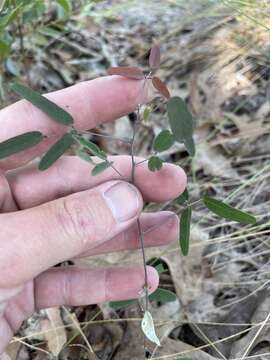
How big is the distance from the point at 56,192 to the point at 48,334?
444mm

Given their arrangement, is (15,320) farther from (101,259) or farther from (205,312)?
(205,312)

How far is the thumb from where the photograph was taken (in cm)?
109

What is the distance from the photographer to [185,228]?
3.89ft

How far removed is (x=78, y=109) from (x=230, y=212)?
445mm

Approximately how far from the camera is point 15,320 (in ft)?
4.78

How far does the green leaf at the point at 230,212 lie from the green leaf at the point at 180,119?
0.18 meters

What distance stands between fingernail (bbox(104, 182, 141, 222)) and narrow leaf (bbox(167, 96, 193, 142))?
0.19m

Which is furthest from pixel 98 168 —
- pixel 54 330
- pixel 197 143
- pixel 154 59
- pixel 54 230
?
pixel 197 143

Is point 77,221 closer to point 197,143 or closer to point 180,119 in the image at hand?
point 180,119

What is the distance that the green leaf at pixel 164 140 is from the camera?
1135 millimetres

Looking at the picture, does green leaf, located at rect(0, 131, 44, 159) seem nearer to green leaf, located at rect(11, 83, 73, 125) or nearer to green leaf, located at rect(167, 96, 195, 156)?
green leaf, located at rect(11, 83, 73, 125)

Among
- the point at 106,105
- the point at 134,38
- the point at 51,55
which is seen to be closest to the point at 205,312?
the point at 106,105

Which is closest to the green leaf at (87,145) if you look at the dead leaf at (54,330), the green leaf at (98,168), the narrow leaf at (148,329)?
the green leaf at (98,168)

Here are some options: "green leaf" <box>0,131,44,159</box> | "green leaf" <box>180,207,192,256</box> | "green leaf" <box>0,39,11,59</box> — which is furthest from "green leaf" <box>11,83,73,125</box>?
"green leaf" <box>0,39,11,59</box>
